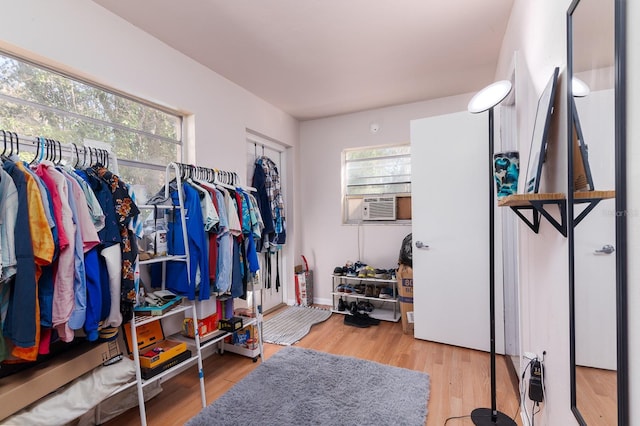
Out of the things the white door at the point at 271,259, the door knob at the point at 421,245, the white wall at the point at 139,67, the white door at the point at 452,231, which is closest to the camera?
the white wall at the point at 139,67

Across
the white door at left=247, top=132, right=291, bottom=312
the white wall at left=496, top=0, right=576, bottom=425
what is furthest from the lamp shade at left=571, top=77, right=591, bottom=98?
the white door at left=247, top=132, right=291, bottom=312

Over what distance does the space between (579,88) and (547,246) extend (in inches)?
26.3

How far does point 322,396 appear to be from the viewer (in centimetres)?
202

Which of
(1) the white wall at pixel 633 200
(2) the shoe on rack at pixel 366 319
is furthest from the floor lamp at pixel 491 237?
(2) the shoe on rack at pixel 366 319

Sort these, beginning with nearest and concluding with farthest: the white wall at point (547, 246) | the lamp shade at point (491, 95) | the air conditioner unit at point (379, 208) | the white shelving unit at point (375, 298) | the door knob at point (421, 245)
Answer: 1. the white wall at point (547, 246)
2. the lamp shade at point (491, 95)
3. the door knob at point (421, 245)
4. the white shelving unit at point (375, 298)
5. the air conditioner unit at point (379, 208)

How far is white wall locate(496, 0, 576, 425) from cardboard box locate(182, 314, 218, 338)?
82.1 inches

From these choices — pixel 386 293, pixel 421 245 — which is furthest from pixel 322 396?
pixel 386 293

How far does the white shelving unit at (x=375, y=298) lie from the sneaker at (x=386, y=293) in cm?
3

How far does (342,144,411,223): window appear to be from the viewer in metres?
3.80

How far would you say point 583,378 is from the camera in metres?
0.86

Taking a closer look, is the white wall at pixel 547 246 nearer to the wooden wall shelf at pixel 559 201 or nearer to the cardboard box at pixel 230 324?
the wooden wall shelf at pixel 559 201

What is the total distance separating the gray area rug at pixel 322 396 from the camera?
5.90 feet

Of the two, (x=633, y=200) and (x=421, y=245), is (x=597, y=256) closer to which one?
(x=633, y=200)

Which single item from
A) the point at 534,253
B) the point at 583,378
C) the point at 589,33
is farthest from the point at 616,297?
the point at 534,253
